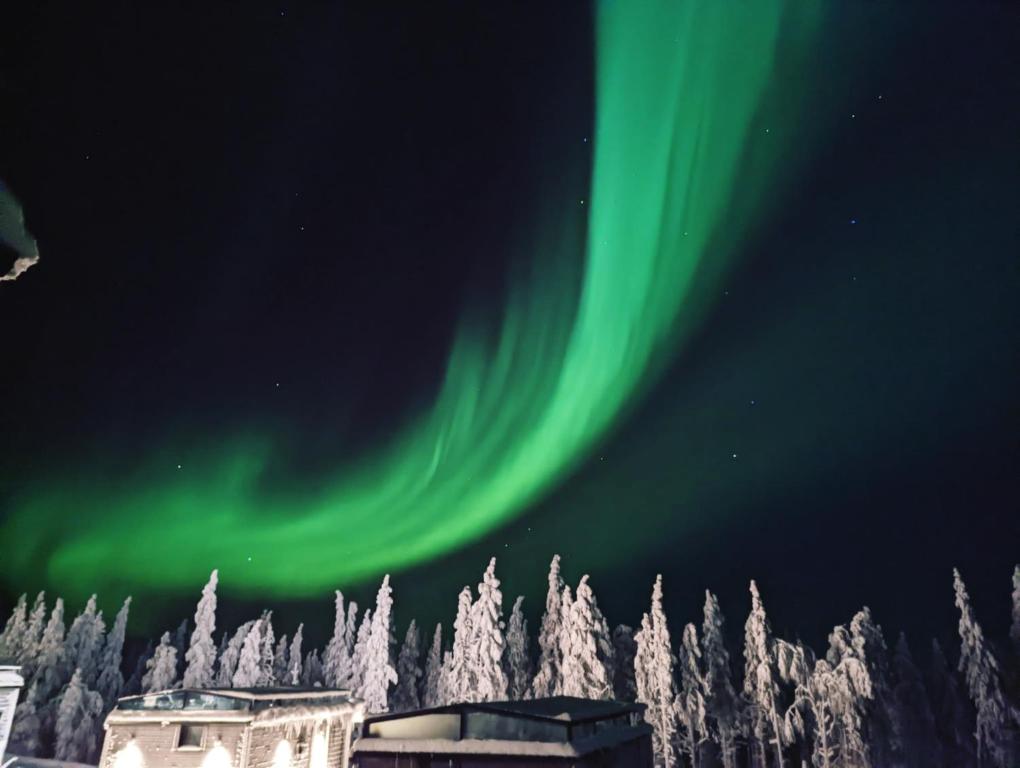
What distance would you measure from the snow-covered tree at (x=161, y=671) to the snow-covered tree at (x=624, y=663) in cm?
4252

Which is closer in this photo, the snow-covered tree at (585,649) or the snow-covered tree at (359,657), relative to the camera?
the snow-covered tree at (585,649)

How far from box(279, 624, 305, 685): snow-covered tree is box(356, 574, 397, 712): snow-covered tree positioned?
452 inches

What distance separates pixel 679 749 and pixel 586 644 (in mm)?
9834

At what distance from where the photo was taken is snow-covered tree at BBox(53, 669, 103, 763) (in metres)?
53.4

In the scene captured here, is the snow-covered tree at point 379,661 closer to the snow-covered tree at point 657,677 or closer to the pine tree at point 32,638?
the snow-covered tree at point 657,677

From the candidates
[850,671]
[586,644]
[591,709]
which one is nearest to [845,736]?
[850,671]

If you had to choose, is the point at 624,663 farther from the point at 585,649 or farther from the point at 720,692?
the point at 720,692

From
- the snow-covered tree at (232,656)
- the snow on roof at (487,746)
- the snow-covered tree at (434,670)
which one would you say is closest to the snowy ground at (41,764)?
Answer: the snow-covered tree at (232,656)

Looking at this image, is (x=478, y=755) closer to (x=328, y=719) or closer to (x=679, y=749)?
(x=328, y=719)

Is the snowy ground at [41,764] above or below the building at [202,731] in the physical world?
below

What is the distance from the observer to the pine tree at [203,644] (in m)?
60.4

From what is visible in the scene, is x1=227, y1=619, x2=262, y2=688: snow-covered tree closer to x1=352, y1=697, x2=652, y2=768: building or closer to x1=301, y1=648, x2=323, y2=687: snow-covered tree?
x1=301, y1=648, x2=323, y2=687: snow-covered tree

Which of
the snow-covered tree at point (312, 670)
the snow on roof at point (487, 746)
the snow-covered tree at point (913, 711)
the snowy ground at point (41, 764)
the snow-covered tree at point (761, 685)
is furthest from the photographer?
the snow-covered tree at point (312, 670)

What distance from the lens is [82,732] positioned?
54531mm
